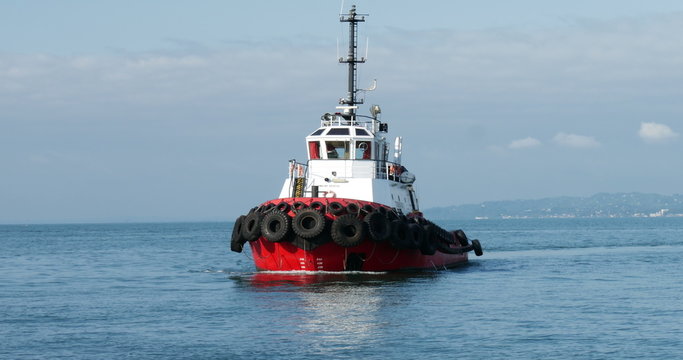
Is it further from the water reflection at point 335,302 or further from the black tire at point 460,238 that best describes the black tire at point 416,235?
the black tire at point 460,238

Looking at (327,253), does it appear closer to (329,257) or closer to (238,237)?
(329,257)

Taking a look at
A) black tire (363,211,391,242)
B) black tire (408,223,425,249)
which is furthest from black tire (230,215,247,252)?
black tire (408,223,425,249)

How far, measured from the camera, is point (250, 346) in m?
21.5

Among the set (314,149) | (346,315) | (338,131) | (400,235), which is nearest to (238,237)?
(314,149)

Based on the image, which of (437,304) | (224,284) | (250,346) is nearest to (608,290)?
(437,304)

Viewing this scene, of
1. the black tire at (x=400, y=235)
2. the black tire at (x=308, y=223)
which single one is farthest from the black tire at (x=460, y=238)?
the black tire at (x=308, y=223)

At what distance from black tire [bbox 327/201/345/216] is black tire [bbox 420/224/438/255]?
442 centimetres

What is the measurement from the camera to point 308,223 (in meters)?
33.8

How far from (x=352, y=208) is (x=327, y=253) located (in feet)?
6.38

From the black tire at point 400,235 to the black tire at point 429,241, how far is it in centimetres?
163

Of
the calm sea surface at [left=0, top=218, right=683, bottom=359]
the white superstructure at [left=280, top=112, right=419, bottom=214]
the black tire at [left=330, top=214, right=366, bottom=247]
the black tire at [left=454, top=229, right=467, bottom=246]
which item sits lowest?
the calm sea surface at [left=0, top=218, right=683, bottom=359]

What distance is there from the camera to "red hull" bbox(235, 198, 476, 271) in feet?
113

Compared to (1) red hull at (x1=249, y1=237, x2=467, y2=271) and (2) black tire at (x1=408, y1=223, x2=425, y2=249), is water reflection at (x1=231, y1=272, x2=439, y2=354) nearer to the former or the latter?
(1) red hull at (x1=249, y1=237, x2=467, y2=271)

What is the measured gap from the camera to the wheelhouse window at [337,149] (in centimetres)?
3941
